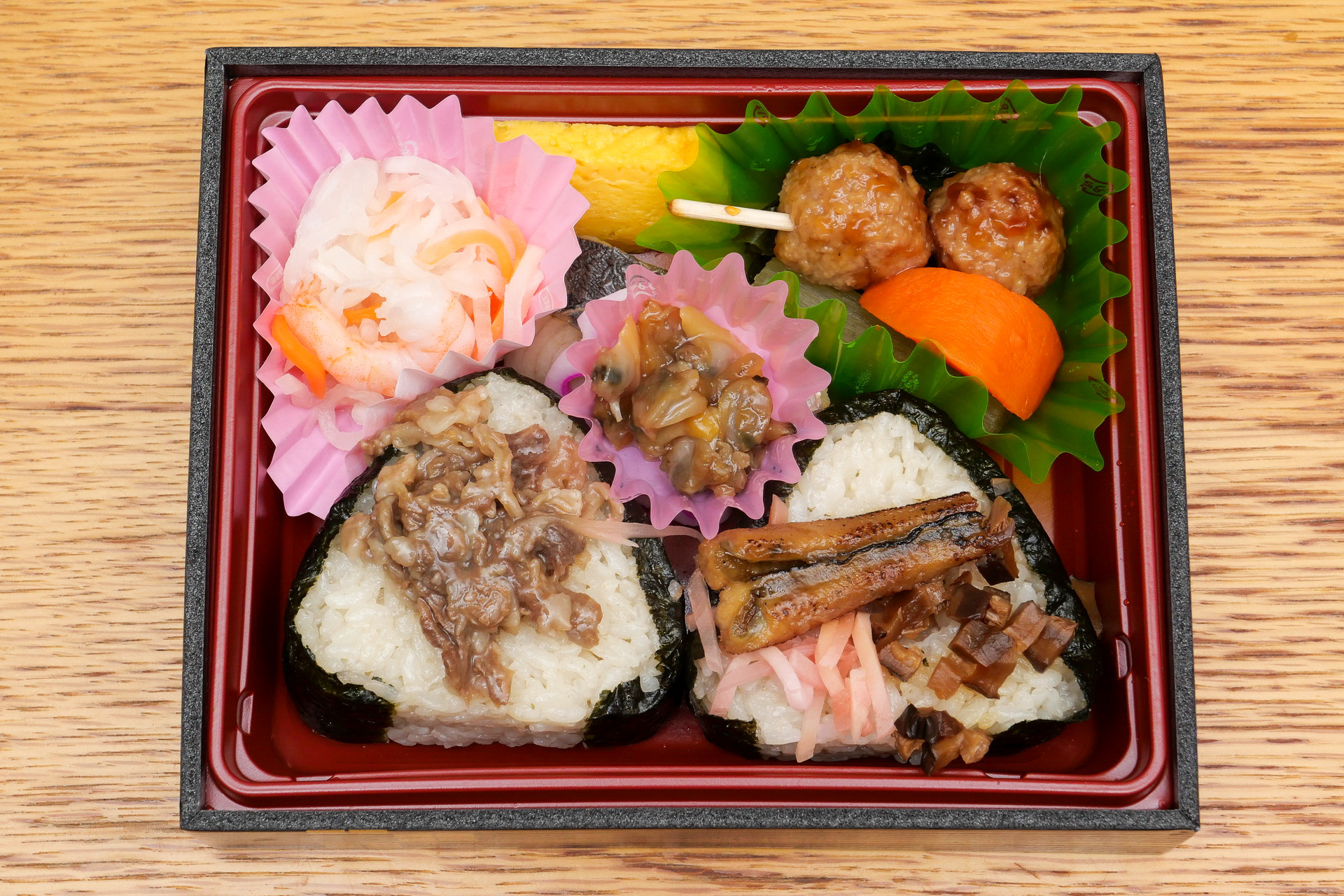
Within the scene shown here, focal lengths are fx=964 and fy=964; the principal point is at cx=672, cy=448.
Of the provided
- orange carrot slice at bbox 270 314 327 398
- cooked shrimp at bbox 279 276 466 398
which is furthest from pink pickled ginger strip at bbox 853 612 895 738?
orange carrot slice at bbox 270 314 327 398

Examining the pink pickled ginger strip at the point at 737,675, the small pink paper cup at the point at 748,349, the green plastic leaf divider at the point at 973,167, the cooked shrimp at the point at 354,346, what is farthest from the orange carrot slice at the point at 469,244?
the pink pickled ginger strip at the point at 737,675

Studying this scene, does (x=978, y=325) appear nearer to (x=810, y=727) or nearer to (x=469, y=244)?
(x=810, y=727)

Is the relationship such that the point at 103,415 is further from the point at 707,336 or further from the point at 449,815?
the point at 707,336

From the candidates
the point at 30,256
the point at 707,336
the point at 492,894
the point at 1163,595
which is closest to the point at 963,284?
the point at 707,336

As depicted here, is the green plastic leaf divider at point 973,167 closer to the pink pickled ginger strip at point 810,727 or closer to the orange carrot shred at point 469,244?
the orange carrot shred at point 469,244

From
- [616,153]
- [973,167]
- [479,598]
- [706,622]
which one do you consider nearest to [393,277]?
[616,153]
